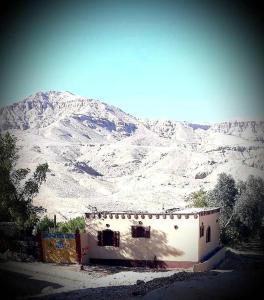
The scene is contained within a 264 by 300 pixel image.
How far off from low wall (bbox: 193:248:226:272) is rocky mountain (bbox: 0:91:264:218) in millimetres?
15802

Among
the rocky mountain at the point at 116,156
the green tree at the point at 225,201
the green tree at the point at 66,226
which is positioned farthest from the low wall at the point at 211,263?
the rocky mountain at the point at 116,156

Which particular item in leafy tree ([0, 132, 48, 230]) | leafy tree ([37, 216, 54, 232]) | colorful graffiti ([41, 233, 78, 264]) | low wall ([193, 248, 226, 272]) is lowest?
low wall ([193, 248, 226, 272])

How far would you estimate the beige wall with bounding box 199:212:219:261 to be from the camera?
76.0 ft

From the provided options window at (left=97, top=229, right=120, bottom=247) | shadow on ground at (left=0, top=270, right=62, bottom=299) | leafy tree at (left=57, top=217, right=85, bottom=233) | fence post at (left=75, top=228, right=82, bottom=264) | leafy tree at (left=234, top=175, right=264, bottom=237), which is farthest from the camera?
leafy tree at (left=234, top=175, right=264, bottom=237)

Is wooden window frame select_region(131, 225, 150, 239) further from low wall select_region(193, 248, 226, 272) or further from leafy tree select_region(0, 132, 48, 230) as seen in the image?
leafy tree select_region(0, 132, 48, 230)

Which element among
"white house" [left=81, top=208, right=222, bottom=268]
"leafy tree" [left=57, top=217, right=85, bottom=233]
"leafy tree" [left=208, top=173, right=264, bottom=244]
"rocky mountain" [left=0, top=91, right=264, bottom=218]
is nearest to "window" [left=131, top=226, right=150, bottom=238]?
"white house" [left=81, top=208, right=222, bottom=268]

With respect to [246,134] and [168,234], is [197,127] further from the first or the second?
[168,234]

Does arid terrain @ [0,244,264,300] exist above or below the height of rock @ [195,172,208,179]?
below

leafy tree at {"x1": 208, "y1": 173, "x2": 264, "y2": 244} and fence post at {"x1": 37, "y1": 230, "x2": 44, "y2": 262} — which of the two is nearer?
fence post at {"x1": 37, "y1": 230, "x2": 44, "y2": 262}

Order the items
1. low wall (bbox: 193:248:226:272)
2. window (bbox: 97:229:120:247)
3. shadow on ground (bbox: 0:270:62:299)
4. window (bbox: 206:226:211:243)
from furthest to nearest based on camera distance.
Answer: window (bbox: 206:226:211:243)
window (bbox: 97:229:120:247)
low wall (bbox: 193:248:226:272)
shadow on ground (bbox: 0:270:62:299)

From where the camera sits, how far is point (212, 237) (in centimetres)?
2625

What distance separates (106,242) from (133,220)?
7.41ft

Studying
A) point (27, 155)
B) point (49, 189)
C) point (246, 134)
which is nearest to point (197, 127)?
point (246, 134)

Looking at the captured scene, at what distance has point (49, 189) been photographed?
191 feet
